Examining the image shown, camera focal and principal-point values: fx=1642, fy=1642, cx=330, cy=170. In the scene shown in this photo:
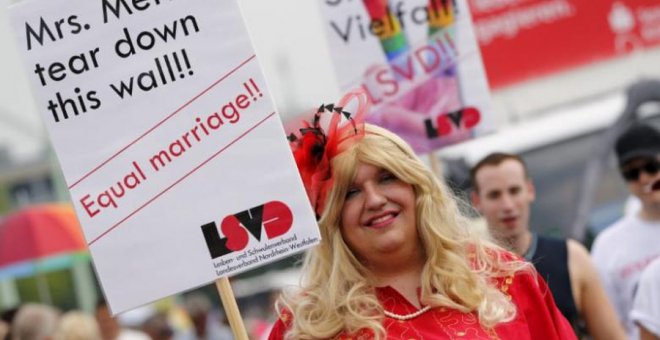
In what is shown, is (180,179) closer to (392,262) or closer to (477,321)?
(392,262)

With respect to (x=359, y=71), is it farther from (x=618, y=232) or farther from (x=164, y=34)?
(x=164, y=34)

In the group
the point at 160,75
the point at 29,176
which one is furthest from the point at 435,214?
the point at 29,176

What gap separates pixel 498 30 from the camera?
17.5 metres

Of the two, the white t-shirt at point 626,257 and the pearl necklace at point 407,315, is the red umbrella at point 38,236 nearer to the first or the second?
the white t-shirt at point 626,257

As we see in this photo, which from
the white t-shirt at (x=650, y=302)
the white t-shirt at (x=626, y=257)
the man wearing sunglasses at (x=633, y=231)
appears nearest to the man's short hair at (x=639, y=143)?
the man wearing sunglasses at (x=633, y=231)

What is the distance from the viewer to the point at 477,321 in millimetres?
4832

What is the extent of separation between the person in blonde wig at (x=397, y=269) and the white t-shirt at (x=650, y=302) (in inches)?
44.8

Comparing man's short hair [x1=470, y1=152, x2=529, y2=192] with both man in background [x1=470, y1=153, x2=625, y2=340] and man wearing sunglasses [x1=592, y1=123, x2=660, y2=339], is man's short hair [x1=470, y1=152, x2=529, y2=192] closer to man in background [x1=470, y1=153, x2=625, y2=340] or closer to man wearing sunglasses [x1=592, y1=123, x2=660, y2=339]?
man in background [x1=470, y1=153, x2=625, y2=340]

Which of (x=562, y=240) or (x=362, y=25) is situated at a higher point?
(x=362, y=25)

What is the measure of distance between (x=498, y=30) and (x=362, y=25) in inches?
401

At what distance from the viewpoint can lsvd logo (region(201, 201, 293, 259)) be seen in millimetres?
5031

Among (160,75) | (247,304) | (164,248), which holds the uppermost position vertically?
(160,75)

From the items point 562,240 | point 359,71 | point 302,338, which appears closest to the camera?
point 302,338

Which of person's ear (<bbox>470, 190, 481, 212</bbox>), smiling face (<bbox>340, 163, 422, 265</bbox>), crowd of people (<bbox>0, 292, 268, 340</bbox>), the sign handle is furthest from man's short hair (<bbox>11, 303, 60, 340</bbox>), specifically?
smiling face (<bbox>340, 163, 422, 265</bbox>)
